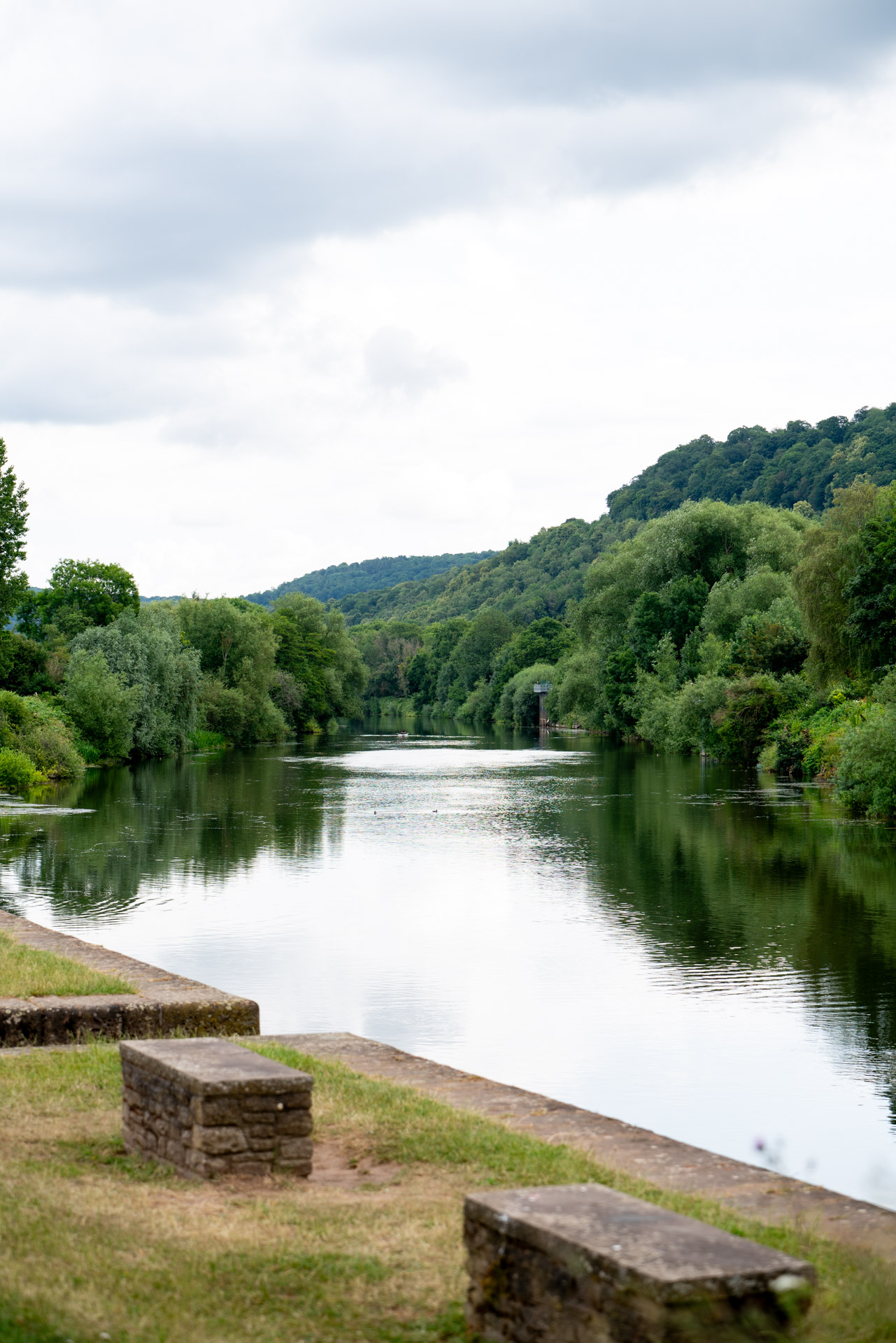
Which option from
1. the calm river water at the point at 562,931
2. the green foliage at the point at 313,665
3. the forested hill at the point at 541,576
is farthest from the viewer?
the forested hill at the point at 541,576

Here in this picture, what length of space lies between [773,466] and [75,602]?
307 ft

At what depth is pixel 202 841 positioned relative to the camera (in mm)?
28703

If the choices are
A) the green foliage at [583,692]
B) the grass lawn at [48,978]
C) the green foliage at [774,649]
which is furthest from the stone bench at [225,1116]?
the green foliage at [583,692]

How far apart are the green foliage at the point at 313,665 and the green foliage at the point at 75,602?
20.9 metres

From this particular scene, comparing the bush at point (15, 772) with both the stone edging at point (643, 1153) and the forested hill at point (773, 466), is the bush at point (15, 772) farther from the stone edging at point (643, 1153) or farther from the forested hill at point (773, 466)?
the forested hill at point (773, 466)

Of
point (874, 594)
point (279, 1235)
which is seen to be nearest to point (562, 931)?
point (279, 1235)

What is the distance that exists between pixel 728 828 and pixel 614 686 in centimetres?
4552

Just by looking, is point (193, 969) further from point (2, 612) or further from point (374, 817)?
point (2, 612)

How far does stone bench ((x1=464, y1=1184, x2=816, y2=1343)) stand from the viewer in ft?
11.9

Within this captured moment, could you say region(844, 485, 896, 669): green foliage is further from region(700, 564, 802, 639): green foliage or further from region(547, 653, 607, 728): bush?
region(547, 653, 607, 728): bush

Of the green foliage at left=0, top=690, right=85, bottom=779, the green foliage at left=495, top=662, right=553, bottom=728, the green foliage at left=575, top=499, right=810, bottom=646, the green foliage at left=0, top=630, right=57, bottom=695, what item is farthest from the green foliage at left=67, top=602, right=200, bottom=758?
the green foliage at left=495, top=662, right=553, bottom=728

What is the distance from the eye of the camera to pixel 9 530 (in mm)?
44344

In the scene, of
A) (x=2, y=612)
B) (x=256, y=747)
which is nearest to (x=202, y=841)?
(x=2, y=612)

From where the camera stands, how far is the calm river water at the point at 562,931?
11.4 metres
